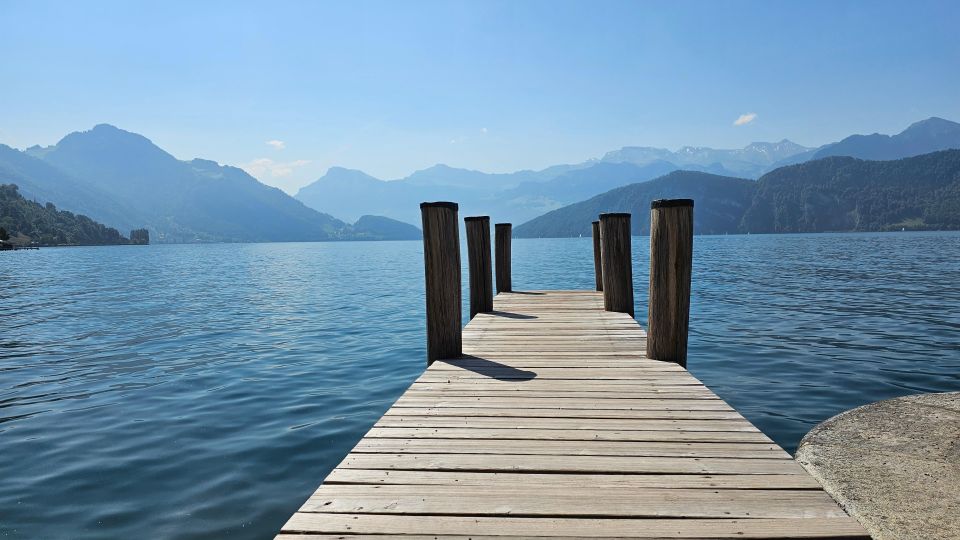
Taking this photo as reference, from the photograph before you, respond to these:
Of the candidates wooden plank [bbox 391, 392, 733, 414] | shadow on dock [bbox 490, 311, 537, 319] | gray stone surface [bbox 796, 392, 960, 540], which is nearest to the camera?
gray stone surface [bbox 796, 392, 960, 540]

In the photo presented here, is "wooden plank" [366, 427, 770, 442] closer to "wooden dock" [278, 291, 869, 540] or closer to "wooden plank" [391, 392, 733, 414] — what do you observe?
"wooden dock" [278, 291, 869, 540]

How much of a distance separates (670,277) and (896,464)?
2302mm

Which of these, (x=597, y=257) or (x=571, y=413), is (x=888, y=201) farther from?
(x=571, y=413)

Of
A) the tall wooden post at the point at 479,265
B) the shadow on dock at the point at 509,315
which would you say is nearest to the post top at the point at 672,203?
the shadow on dock at the point at 509,315

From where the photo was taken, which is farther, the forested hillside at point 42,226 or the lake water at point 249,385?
the forested hillside at point 42,226

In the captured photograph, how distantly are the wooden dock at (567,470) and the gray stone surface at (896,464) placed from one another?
95 cm

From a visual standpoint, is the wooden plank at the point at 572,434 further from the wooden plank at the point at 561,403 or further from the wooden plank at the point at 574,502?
the wooden plank at the point at 574,502

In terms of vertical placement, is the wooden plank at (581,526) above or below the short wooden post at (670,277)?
below

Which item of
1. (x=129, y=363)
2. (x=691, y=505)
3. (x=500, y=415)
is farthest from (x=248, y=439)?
(x=129, y=363)

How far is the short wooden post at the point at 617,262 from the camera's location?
8.61 metres

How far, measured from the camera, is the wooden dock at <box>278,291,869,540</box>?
245 centimetres

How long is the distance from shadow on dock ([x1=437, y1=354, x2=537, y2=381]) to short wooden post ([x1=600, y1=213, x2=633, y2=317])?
3573 mm

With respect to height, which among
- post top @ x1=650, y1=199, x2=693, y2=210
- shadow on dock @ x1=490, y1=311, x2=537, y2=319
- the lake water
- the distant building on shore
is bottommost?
the lake water

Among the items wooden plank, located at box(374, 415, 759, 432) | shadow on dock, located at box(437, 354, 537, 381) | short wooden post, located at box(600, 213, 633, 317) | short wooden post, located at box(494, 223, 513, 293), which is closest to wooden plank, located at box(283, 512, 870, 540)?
wooden plank, located at box(374, 415, 759, 432)
